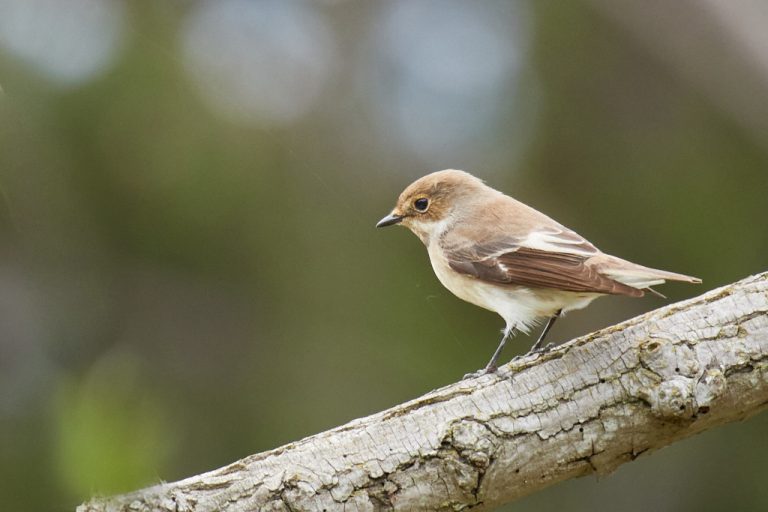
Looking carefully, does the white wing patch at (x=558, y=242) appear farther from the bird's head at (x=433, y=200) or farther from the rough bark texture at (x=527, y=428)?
the bird's head at (x=433, y=200)

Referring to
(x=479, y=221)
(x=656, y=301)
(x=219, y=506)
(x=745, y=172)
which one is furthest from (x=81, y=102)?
(x=745, y=172)

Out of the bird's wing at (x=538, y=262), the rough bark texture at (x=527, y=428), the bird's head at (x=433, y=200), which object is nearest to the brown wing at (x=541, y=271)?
the bird's wing at (x=538, y=262)

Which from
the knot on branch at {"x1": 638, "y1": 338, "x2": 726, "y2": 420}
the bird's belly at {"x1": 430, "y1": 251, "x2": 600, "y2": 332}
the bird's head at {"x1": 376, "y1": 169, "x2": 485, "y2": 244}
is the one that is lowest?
the knot on branch at {"x1": 638, "y1": 338, "x2": 726, "y2": 420}

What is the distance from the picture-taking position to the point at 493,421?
2.36m

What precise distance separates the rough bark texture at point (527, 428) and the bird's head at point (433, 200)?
1.17 meters

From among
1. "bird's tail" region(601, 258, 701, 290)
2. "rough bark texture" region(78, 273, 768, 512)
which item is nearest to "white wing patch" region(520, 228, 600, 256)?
"bird's tail" region(601, 258, 701, 290)

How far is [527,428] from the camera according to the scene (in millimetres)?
2350

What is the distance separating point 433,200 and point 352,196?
5.07 ft

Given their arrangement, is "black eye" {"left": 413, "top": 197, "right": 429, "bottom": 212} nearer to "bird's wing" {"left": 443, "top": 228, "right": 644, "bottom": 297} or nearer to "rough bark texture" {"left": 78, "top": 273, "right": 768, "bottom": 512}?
"bird's wing" {"left": 443, "top": 228, "right": 644, "bottom": 297}

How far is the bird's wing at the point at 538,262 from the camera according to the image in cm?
264

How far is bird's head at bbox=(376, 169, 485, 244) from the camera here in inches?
139

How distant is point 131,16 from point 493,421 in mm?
2919

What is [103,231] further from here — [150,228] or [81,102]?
[81,102]

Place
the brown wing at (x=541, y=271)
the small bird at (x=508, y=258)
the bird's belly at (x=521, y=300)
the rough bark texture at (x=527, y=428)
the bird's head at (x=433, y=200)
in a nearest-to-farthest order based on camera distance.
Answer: the rough bark texture at (x=527, y=428) → the brown wing at (x=541, y=271) → the small bird at (x=508, y=258) → the bird's belly at (x=521, y=300) → the bird's head at (x=433, y=200)
